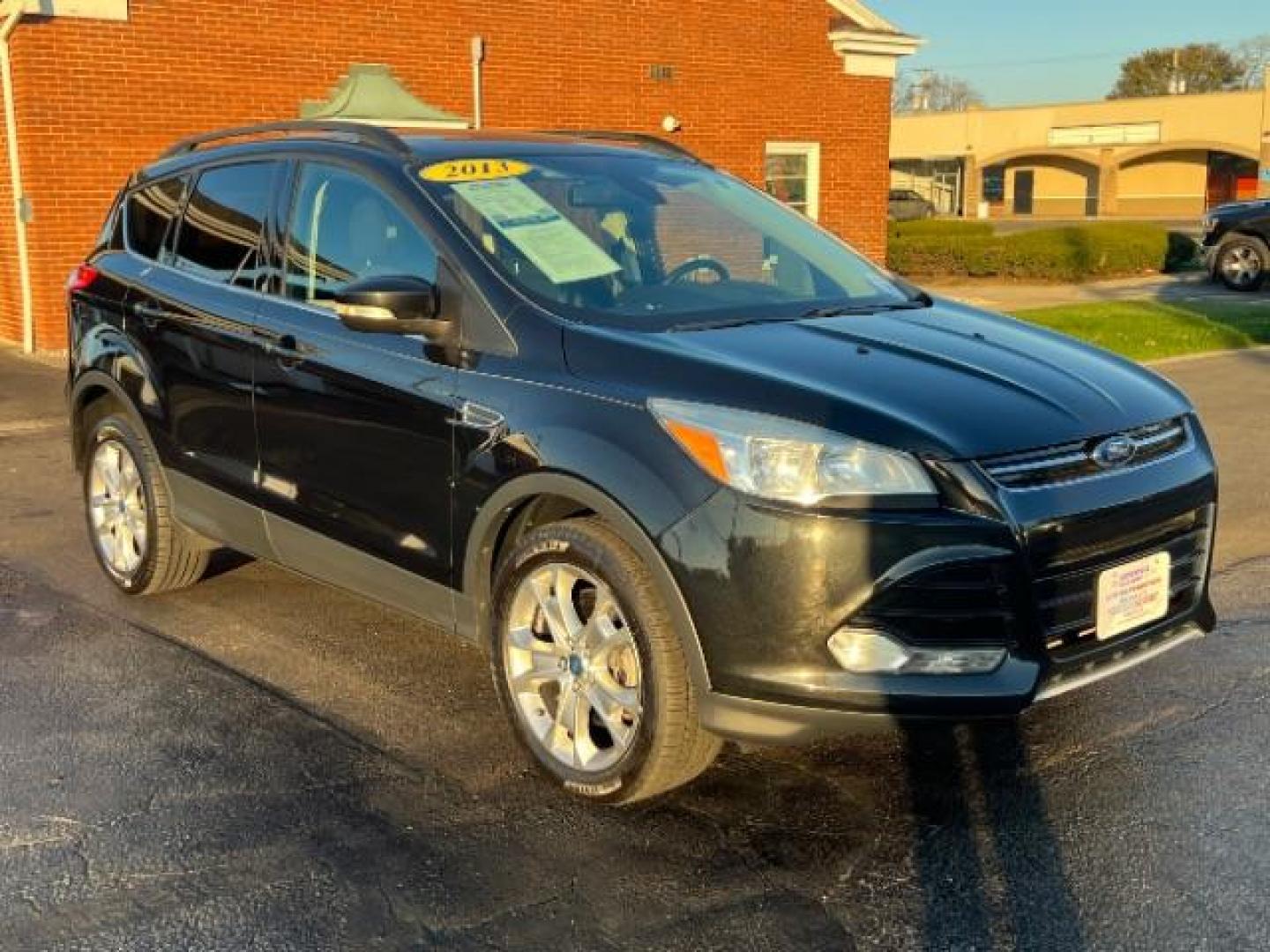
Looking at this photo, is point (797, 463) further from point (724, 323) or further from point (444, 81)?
point (444, 81)

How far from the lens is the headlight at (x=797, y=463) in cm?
331

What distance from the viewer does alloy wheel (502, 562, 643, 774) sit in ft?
12.0

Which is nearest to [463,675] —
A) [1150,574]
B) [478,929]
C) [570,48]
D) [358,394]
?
[358,394]

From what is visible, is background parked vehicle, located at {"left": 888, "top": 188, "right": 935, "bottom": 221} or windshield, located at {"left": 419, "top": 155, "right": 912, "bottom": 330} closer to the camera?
windshield, located at {"left": 419, "top": 155, "right": 912, "bottom": 330}

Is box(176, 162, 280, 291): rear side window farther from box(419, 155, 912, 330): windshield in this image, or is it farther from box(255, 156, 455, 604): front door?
box(419, 155, 912, 330): windshield

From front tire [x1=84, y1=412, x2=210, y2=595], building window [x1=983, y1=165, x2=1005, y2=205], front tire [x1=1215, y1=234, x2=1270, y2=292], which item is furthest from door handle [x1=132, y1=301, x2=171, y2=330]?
building window [x1=983, y1=165, x2=1005, y2=205]

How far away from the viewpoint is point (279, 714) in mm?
4453

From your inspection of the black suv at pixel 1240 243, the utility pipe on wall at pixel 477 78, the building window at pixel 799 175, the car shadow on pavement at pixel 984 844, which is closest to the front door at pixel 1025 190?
the black suv at pixel 1240 243

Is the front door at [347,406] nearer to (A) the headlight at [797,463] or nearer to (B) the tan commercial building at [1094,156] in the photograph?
(A) the headlight at [797,463]

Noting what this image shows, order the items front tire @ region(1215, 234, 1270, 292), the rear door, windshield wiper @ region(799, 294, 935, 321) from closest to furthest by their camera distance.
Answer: windshield wiper @ region(799, 294, 935, 321), the rear door, front tire @ region(1215, 234, 1270, 292)

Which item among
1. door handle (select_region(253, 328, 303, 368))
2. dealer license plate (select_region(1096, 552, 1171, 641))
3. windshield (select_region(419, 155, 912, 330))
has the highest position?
windshield (select_region(419, 155, 912, 330))

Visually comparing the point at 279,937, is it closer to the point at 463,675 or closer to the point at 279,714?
the point at 279,714

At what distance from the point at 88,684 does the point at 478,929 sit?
7.41 feet

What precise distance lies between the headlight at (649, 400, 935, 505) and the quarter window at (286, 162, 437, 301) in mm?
1242
